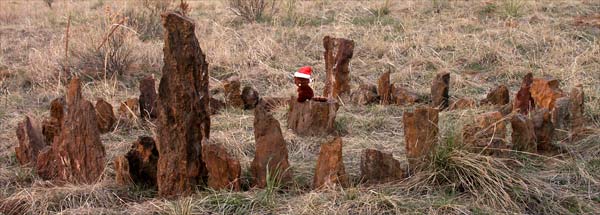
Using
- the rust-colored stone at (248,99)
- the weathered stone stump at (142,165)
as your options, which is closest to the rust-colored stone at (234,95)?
the rust-colored stone at (248,99)

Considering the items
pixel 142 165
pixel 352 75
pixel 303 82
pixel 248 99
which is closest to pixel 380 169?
pixel 303 82

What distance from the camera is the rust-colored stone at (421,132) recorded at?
11.9ft

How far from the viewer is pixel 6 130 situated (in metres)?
5.19

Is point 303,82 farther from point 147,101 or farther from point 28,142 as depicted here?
point 28,142

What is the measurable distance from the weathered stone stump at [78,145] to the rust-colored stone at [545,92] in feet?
9.85

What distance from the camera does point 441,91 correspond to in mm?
5406

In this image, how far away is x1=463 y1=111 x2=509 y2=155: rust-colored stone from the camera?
12.2ft

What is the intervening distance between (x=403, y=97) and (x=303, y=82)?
4.90 ft

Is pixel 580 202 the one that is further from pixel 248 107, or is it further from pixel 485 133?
pixel 248 107

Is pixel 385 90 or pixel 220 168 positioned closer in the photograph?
pixel 220 168

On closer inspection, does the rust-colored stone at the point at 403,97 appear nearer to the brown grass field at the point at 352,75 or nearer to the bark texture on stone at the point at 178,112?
the brown grass field at the point at 352,75

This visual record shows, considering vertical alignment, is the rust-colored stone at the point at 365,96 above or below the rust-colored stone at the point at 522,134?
above

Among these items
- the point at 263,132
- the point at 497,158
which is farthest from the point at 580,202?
the point at 263,132

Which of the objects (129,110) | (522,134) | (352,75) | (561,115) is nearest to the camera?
(522,134)
